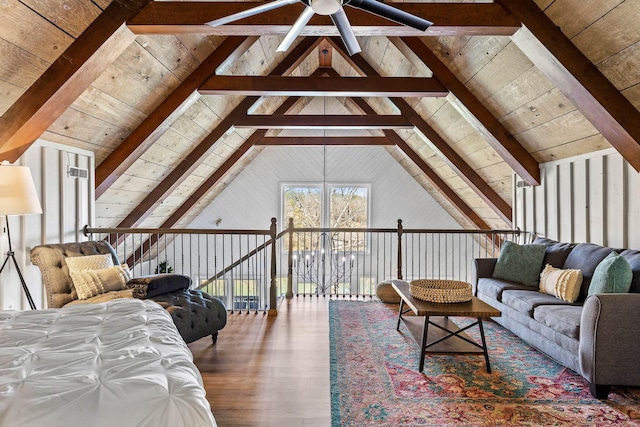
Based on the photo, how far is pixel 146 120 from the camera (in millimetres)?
4008

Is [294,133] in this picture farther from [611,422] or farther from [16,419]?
[16,419]

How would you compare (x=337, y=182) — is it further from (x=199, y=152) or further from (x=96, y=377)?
(x=96, y=377)

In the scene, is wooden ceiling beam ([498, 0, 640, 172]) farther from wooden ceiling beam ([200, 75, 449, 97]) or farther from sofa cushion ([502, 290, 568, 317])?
sofa cushion ([502, 290, 568, 317])

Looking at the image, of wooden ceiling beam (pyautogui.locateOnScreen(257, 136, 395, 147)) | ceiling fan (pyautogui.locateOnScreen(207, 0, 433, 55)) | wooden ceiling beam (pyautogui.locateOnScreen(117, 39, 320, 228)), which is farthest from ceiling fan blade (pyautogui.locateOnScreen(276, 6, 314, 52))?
wooden ceiling beam (pyautogui.locateOnScreen(257, 136, 395, 147))

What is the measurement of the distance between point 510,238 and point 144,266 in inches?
260

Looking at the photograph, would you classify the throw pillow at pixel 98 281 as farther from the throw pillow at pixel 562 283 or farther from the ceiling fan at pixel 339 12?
the throw pillow at pixel 562 283

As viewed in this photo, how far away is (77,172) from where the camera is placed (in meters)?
4.02

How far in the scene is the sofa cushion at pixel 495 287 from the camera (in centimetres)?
383

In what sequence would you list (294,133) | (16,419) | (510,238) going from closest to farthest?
(16,419) → (510,238) → (294,133)

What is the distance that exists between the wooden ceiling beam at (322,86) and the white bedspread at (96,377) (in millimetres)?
2838

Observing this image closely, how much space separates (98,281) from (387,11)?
3.00 metres

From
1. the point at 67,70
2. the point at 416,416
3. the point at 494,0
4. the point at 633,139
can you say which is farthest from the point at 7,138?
the point at 633,139

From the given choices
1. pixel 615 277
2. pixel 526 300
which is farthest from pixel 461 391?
pixel 615 277

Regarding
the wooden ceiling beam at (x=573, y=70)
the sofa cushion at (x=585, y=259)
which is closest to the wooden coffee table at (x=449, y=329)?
the sofa cushion at (x=585, y=259)
